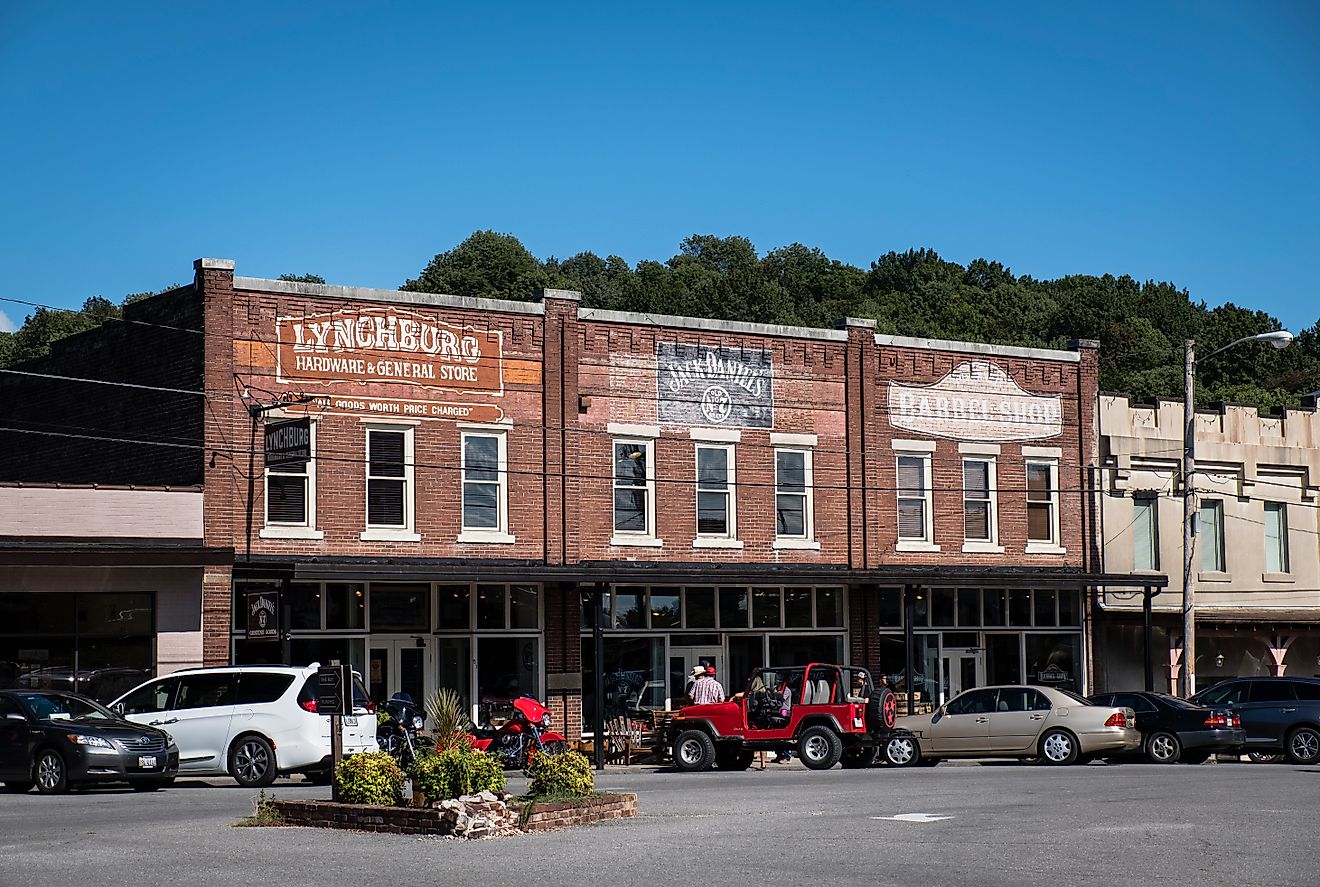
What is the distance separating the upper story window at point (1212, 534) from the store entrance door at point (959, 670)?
6730mm

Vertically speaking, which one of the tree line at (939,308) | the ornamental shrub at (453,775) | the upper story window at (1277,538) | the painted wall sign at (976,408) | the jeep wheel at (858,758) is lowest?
the jeep wheel at (858,758)

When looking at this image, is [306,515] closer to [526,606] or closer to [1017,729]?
[526,606]

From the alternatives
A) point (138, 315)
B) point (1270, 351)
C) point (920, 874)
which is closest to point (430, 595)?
point (138, 315)

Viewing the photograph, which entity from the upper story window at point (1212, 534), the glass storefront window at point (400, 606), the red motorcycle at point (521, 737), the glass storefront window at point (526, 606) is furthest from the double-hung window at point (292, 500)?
the upper story window at point (1212, 534)

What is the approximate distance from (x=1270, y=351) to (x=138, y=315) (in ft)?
206

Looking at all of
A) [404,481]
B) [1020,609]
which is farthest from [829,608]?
[404,481]

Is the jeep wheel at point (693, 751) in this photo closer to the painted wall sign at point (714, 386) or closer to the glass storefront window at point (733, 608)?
the glass storefront window at point (733, 608)

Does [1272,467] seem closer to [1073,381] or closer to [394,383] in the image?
[1073,381]

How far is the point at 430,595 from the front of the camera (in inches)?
1249

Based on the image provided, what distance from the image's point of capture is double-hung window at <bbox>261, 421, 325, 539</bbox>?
2992 centimetres

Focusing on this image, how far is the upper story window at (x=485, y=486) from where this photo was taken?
31.9 meters

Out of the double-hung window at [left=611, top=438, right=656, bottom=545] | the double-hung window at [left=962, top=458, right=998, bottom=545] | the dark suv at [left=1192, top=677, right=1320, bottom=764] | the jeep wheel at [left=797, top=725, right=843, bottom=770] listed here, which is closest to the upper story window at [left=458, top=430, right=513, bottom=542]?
the double-hung window at [left=611, top=438, right=656, bottom=545]

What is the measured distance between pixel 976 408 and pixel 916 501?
101 inches

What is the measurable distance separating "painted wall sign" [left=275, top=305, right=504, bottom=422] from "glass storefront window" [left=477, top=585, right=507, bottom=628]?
3.27 metres
